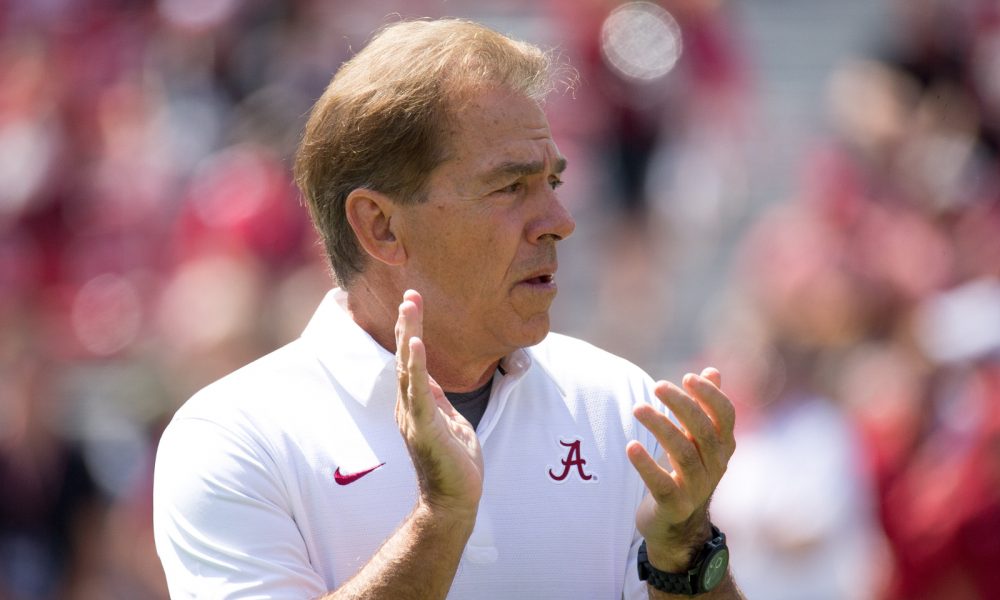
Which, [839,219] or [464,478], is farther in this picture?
[839,219]

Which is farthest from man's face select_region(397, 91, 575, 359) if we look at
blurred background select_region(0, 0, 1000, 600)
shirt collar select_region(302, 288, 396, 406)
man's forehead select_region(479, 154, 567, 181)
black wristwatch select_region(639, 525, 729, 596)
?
blurred background select_region(0, 0, 1000, 600)

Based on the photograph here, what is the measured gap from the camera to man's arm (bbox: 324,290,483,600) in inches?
99.0

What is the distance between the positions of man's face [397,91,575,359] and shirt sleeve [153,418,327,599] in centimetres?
46

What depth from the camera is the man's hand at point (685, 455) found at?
2.67 m

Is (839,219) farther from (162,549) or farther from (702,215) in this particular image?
(162,549)

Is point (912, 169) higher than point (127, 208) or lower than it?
higher

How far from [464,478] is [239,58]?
6643 millimetres

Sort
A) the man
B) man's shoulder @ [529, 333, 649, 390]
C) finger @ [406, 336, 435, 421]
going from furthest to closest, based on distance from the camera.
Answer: man's shoulder @ [529, 333, 649, 390], the man, finger @ [406, 336, 435, 421]

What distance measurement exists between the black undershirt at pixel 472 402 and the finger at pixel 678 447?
49 cm

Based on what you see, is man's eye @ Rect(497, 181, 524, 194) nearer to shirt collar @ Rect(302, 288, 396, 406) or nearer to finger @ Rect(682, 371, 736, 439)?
shirt collar @ Rect(302, 288, 396, 406)

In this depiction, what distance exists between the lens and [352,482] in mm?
2875

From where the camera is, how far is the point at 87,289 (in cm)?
847

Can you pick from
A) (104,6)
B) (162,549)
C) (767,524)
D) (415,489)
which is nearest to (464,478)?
(415,489)

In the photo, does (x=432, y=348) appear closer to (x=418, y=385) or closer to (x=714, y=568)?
(x=418, y=385)
